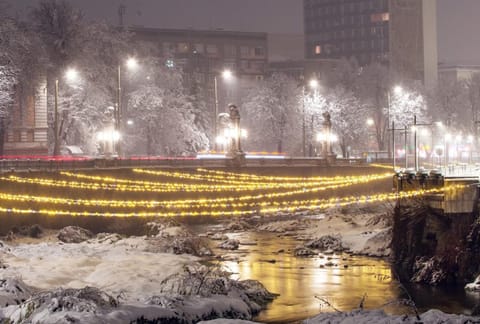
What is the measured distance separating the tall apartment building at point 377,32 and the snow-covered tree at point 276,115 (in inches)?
2230

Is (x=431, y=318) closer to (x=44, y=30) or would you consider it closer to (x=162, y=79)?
(x=44, y=30)

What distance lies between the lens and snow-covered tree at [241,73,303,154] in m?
101

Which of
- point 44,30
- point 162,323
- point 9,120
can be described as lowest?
point 162,323

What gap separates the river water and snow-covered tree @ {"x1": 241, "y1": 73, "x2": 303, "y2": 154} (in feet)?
178

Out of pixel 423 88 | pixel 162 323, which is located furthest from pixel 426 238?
pixel 423 88

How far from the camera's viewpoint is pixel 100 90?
77250mm

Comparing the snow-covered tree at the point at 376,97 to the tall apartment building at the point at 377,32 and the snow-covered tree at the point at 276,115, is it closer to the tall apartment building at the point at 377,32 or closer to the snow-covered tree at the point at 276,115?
the snow-covered tree at the point at 276,115

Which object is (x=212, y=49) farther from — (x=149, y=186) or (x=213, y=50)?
(x=149, y=186)

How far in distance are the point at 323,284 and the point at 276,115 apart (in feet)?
220

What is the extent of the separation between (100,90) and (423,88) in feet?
191

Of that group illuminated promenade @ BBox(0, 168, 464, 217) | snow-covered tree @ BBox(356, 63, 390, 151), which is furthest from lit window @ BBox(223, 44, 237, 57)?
illuminated promenade @ BBox(0, 168, 464, 217)

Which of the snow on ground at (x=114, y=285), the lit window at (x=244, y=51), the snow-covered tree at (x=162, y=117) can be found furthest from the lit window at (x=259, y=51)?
the snow on ground at (x=114, y=285)

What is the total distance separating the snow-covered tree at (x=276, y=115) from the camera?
333ft

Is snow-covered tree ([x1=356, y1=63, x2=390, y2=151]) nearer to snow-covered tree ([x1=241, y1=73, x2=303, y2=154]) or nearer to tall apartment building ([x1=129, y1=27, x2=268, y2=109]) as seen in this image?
snow-covered tree ([x1=241, y1=73, x2=303, y2=154])
